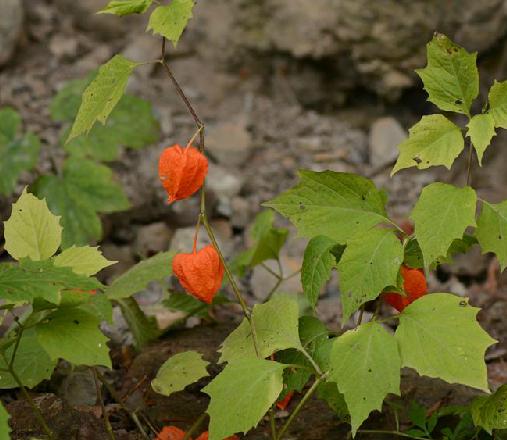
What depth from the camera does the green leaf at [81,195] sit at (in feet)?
8.96

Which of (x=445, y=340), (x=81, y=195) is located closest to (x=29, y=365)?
(x=445, y=340)

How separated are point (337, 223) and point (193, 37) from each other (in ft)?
7.38

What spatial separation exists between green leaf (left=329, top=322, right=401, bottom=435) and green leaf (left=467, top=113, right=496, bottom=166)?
1.26ft

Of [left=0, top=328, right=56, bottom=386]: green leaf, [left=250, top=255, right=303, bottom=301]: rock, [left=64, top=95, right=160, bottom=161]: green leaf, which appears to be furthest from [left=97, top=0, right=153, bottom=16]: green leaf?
[left=250, top=255, right=303, bottom=301]: rock

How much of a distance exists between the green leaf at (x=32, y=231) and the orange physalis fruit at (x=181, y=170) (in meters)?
0.25

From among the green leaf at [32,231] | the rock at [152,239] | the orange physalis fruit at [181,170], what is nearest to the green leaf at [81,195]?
the rock at [152,239]

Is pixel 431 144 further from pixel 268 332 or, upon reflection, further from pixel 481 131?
pixel 268 332

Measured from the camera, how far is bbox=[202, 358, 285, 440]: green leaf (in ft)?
5.19

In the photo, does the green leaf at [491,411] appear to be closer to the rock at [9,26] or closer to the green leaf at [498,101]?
the green leaf at [498,101]

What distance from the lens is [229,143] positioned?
353cm

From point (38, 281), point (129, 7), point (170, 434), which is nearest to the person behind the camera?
point (38, 281)

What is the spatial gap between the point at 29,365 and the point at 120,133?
1.20m

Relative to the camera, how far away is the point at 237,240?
3.21 meters

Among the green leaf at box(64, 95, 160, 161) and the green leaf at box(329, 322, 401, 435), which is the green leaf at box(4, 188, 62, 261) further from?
the green leaf at box(64, 95, 160, 161)
